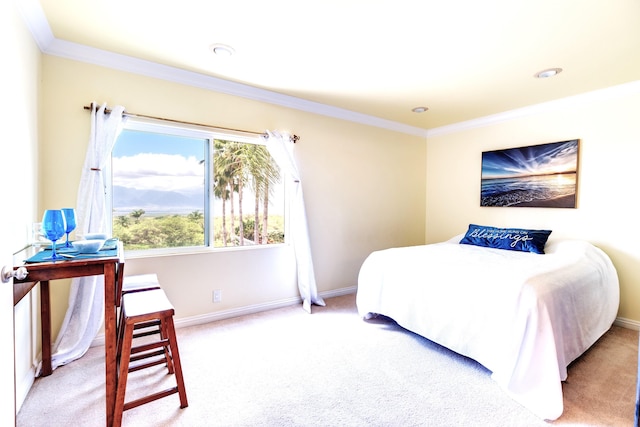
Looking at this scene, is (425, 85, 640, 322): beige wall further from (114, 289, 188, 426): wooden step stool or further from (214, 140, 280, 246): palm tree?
(114, 289, 188, 426): wooden step stool

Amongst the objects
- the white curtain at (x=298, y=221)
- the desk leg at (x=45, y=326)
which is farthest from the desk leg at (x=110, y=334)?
the white curtain at (x=298, y=221)

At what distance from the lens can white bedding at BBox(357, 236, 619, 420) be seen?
178 centimetres

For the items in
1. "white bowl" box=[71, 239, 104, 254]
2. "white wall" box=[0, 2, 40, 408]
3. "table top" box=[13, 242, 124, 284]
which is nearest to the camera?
"table top" box=[13, 242, 124, 284]

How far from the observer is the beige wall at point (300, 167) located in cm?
228

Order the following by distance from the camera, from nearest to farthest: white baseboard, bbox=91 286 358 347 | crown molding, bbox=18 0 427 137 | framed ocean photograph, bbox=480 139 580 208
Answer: crown molding, bbox=18 0 427 137 < white baseboard, bbox=91 286 358 347 < framed ocean photograph, bbox=480 139 580 208

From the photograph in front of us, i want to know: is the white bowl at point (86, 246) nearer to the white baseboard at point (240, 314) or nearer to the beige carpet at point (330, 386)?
the beige carpet at point (330, 386)

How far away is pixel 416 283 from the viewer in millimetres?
2535

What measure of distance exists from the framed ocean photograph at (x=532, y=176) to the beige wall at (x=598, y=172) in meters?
0.08

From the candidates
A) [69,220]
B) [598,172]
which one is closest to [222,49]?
[69,220]

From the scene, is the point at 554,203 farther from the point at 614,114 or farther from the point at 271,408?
the point at 271,408

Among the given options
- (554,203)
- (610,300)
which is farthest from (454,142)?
(610,300)

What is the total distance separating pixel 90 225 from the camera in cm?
225

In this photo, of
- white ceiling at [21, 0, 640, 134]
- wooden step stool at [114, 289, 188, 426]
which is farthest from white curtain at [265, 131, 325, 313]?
wooden step stool at [114, 289, 188, 426]

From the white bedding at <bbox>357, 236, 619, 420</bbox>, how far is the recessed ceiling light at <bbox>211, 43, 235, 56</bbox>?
2.23 meters
